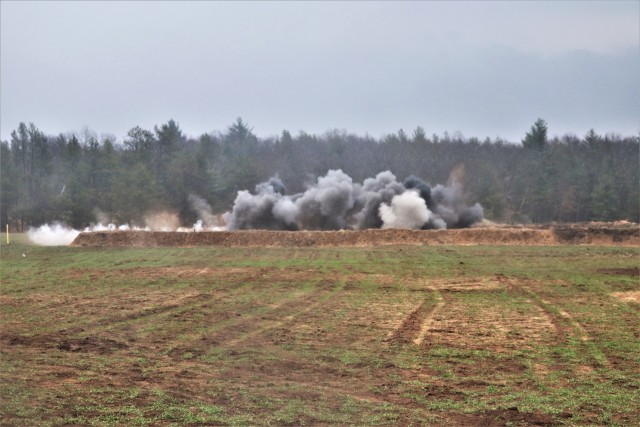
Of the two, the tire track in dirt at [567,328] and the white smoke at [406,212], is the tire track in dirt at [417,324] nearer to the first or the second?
the tire track in dirt at [567,328]

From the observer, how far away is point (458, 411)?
12.2 m

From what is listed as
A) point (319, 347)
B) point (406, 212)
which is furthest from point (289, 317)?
point (406, 212)

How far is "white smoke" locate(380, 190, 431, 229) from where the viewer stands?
196 ft

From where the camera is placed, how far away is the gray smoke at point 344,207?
62.9m

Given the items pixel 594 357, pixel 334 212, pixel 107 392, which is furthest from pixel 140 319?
pixel 334 212

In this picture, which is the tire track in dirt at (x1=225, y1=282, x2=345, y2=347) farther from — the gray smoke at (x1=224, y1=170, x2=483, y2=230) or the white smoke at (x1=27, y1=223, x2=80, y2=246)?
the gray smoke at (x1=224, y1=170, x2=483, y2=230)

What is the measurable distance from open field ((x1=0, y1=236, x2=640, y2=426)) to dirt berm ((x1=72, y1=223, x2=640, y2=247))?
Answer: 1846 centimetres

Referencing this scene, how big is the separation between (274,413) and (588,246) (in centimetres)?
4397

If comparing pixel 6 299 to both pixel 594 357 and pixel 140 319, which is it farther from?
pixel 594 357

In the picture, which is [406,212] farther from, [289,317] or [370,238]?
[289,317]

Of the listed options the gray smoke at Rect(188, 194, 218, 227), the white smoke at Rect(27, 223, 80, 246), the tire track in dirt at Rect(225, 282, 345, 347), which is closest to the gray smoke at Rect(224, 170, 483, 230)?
the white smoke at Rect(27, 223, 80, 246)

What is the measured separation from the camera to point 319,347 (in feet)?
56.5

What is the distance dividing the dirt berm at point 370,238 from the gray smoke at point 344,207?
6.45 meters

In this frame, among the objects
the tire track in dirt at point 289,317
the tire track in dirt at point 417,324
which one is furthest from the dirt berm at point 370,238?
the tire track in dirt at point 417,324
